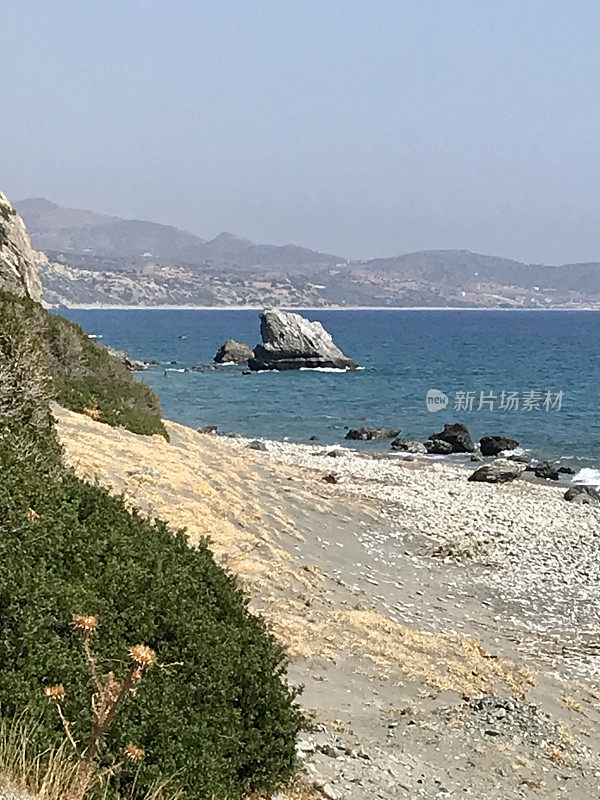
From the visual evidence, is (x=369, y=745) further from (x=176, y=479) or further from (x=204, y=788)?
(x=176, y=479)

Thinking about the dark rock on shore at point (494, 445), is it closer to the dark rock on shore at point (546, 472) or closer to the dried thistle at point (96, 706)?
the dark rock on shore at point (546, 472)

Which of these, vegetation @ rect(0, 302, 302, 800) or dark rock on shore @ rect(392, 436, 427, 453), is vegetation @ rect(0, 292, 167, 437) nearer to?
vegetation @ rect(0, 302, 302, 800)

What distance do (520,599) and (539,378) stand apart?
6573cm

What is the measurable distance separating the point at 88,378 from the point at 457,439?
2437 cm

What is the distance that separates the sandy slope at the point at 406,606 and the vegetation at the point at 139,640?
43.0 inches

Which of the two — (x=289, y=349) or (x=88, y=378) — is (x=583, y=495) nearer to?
(x=88, y=378)

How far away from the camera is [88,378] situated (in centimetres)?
2030

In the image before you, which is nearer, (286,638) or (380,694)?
(380,694)

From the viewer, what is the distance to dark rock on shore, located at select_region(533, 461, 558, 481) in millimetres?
34094

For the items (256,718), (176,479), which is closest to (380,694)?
(256,718)

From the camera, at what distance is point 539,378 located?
78438mm

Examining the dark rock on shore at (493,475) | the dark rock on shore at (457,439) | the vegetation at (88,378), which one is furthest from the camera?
the dark rock on shore at (457,439)

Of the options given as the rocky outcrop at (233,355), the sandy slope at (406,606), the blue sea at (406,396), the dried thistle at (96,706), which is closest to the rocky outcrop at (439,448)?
the blue sea at (406,396)

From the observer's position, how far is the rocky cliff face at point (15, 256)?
22.4 meters
